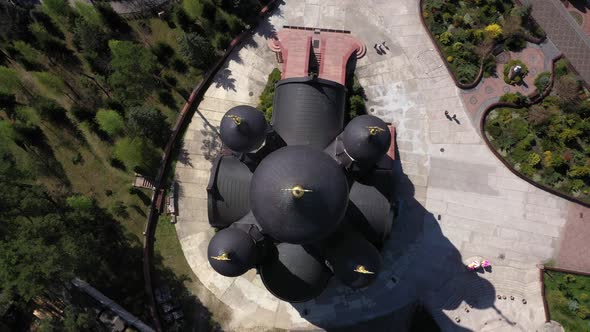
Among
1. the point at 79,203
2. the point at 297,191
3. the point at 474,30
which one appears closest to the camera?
the point at 297,191

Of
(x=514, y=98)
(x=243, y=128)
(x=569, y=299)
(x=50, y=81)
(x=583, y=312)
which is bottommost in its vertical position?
(x=583, y=312)

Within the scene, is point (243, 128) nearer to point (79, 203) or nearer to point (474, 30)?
point (79, 203)

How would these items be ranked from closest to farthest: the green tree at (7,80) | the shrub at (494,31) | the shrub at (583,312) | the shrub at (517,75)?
the green tree at (7,80) → the shrub at (583,312) → the shrub at (494,31) → the shrub at (517,75)

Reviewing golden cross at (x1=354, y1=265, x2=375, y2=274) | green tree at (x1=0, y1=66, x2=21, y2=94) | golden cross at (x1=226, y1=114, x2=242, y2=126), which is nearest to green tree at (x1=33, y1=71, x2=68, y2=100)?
green tree at (x1=0, y1=66, x2=21, y2=94)

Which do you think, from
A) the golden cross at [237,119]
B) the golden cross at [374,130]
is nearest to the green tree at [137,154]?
the golden cross at [237,119]

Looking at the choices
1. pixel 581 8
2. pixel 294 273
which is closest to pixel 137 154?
→ pixel 294 273

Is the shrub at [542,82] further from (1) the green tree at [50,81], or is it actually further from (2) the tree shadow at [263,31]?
(1) the green tree at [50,81]
